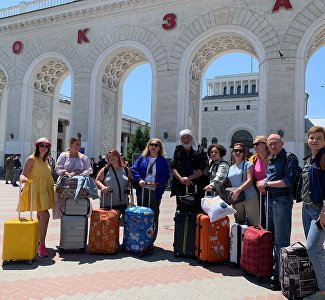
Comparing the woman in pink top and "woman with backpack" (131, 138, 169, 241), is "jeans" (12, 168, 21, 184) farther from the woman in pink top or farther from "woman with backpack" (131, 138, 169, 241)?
the woman in pink top

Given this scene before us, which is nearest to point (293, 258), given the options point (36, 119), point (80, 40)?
point (80, 40)

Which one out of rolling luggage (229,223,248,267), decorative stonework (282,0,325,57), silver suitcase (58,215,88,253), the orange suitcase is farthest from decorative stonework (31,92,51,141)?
rolling luggage (229,223,248,267)

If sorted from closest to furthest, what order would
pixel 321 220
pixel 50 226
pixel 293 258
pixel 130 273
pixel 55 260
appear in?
pixel 321 220 < pixel 293 258 < pixel 130 273 < pixel 55 260 < pixel 50 226

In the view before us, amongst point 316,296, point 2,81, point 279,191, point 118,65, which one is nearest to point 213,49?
point 118,65

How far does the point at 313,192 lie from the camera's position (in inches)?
146

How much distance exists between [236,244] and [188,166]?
1568 mm

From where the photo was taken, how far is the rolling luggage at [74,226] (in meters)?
5.72

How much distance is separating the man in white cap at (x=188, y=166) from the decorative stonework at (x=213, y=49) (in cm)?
1480

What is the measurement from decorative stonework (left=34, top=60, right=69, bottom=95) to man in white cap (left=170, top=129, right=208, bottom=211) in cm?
2113

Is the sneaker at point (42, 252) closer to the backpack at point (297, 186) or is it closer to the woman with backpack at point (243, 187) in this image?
the woman with backpack at point (243, 187)

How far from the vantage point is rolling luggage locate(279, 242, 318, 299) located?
3.92 meters

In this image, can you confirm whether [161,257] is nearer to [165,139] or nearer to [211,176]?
[211,176]

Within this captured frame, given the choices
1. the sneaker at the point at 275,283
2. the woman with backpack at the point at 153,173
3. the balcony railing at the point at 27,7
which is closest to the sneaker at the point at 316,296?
the sneaker at the point at 275,283

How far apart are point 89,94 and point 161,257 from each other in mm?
18138
